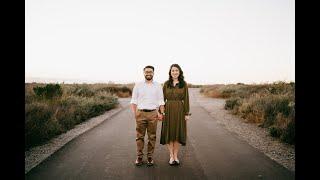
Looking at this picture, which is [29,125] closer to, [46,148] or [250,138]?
[46,148]

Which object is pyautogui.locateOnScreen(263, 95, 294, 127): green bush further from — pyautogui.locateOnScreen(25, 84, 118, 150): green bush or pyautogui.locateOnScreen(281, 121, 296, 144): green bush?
pyautogui.locateOnScreen(25, 84, 118, 150): green bush

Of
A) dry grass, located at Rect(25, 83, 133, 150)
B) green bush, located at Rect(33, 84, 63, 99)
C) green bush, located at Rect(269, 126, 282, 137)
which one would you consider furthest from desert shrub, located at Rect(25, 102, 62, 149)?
green bush, located at Rect(33, 84, 63, 99)

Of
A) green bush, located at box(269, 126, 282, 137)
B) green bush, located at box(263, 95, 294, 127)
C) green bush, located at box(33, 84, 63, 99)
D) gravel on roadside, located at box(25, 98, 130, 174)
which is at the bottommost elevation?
gravel on roadside, located at box(25, 98, 130, 174)

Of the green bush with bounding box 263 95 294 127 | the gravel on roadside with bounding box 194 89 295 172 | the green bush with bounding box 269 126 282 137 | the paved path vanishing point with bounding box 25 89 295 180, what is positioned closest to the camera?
the paved path vanishing point with bounding box 25 89 295 180

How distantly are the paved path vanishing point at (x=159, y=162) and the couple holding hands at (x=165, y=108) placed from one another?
49 centimetres

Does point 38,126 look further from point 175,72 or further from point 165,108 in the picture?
point 175,72

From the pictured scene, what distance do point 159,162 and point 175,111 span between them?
1175mm

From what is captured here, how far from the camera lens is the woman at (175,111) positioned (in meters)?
7.18

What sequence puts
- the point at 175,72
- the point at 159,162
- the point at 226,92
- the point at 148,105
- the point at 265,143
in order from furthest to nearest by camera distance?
the point at 226,92 < the point at 265,143 < the point at 159,162 < the point at 148,105 < the point at 175,72

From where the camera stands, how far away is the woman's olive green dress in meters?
7.21

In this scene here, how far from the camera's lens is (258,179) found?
6.08 m

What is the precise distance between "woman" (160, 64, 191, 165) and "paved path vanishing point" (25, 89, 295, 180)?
495 mm

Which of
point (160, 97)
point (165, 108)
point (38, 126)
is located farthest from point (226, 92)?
point (160, 97)

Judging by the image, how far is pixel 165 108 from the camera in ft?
24.0
